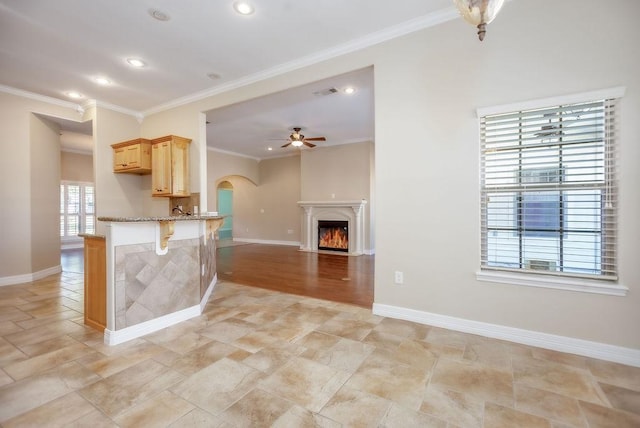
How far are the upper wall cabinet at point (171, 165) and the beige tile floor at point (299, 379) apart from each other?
2.32 meters

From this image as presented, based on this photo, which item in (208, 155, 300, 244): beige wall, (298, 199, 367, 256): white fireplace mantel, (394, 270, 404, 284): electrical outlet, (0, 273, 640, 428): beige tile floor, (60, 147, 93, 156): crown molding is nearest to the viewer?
(0, 273, 640, 428): beige tile floor

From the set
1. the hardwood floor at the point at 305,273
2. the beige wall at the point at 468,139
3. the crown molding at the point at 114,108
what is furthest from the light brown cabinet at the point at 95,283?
the crown molding at the point at 114,108

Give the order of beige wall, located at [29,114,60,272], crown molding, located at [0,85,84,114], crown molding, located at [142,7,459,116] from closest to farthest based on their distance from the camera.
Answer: crown molding, located at [142,7,459,116] < crown molding, located at [0,85,84,114] < beige wall, located at [29,114,60,272]

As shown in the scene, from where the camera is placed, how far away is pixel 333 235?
8305mm

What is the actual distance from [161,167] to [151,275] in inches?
102

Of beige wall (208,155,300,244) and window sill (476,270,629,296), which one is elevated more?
beige wall (208,155,300,244)

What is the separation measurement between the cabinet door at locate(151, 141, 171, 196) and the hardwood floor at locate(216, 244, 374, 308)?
69.0 inches

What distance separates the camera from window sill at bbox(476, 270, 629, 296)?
7.58ft

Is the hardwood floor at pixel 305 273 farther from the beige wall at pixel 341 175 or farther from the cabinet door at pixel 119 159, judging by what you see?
the cabinet door at pixel 119 159

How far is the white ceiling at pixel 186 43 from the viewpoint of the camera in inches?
110

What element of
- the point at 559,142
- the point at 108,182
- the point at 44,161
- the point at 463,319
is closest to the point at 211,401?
the point at 463,319

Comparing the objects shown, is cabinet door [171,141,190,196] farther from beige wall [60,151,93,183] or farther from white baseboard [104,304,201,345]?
beige wall [60,151,93,183]

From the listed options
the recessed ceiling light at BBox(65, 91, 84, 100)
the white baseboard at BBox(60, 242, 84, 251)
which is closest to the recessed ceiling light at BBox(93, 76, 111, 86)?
the recessed ceiling light at BBox(65, 91, 84, 100)

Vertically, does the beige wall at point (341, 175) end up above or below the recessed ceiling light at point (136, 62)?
below
